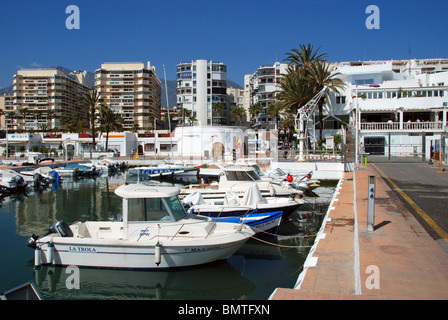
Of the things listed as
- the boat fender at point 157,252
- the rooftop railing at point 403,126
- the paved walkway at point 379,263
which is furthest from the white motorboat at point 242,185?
the rooftop railing at point 403,126

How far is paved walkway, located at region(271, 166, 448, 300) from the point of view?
21.2 ft

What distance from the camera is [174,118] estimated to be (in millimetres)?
128625

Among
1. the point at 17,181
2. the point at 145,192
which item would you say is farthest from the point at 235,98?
the point at 145,192

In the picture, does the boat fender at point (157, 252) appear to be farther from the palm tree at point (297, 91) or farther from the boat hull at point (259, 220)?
the palm tree at point (297, 91)

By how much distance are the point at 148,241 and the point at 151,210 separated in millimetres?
1219

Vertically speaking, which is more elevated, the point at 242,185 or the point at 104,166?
the point at 242,185

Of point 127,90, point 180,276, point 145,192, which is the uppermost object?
point 127,90

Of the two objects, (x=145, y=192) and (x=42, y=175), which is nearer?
(x=145, y=192)

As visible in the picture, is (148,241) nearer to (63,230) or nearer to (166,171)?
(63,230)

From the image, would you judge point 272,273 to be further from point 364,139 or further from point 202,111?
point 202,111

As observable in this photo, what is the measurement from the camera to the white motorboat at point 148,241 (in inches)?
489

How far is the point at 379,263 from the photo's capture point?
8031 millimetres

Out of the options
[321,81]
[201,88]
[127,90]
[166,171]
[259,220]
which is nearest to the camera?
[259,220]
